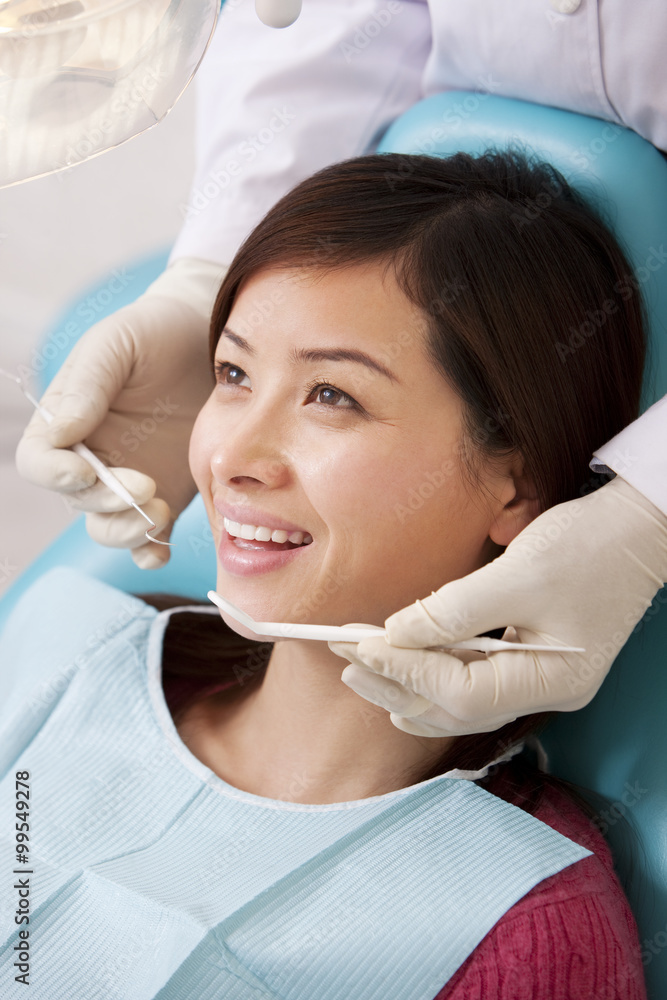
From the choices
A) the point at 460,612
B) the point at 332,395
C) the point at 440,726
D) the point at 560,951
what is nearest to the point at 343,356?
the point at 332,395

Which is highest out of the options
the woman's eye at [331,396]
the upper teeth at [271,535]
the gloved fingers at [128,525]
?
the woman's eye at [331,396]

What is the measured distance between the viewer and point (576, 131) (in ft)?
4.53

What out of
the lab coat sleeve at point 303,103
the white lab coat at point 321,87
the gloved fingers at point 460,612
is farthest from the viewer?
the lab coat sleeve at point 303,103

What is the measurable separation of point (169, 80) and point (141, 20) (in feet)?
0.28

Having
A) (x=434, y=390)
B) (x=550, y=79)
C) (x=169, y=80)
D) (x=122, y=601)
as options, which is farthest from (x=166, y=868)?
(x=550, y=79)

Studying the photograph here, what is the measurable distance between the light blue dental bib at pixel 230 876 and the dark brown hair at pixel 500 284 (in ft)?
0.46

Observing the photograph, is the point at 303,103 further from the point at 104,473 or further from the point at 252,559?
the point at 252,559

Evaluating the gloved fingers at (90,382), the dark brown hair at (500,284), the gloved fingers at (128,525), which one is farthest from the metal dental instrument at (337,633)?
the gloved fingers at (90,382)

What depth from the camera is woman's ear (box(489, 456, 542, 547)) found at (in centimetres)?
117

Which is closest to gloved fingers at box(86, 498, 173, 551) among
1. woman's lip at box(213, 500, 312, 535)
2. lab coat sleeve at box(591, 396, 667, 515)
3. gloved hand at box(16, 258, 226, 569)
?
gloved hand at box(16, 258, 226, 569)

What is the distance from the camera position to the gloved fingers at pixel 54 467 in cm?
130

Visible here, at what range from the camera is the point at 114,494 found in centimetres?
132

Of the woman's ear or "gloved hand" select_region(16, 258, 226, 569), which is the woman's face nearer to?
the woman's ear

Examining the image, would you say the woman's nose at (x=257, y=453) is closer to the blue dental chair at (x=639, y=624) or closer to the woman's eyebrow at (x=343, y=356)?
the woman's eyebrow at (x=343, y=356)
